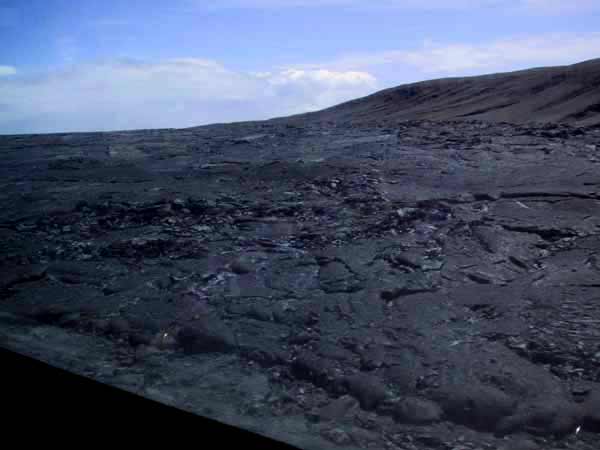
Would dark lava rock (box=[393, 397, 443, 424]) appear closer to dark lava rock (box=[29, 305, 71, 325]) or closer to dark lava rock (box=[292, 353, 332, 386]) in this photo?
dark lava rock (box=[292, 353, 332, 386])

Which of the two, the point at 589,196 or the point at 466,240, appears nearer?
the point at 466,240

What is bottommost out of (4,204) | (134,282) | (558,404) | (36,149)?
(558,404)

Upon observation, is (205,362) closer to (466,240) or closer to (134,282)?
(134,282)

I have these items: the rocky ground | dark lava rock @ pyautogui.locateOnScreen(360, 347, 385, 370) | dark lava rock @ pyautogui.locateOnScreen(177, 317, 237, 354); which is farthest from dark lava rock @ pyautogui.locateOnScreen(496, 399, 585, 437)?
dark lava rock @ pyautogui.locateOnScreen(177, 317, 237, 354)

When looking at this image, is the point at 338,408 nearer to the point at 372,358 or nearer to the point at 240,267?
the point at 372,358

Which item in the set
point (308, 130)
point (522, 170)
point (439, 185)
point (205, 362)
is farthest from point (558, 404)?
point (308, 130)

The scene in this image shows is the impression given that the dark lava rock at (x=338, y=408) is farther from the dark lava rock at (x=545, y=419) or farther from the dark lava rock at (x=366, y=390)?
the dark lava rock at (x=545, y=419)

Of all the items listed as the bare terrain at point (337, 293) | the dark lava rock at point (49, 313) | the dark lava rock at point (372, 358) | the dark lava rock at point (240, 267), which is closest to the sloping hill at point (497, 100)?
the bare terrain at point (337, 293)
